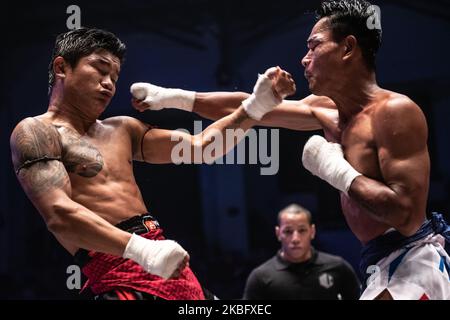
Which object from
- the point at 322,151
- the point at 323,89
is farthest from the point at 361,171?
the point at 323,89

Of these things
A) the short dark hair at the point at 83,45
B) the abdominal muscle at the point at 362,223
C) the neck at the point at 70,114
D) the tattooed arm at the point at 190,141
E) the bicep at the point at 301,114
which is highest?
the short dark hair at the point at 83,45

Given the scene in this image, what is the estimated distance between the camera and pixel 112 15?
215 inches

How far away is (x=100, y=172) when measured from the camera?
2.06 m

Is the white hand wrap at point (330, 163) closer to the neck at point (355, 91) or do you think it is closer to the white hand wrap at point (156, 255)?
the neck at point (355, 91)

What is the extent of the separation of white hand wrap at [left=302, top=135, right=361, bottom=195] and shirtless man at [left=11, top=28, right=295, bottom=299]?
241 mm

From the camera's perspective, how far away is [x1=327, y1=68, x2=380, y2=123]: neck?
217 cm

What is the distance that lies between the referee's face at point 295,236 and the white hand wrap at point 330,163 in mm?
2022

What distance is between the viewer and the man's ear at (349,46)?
2.19m

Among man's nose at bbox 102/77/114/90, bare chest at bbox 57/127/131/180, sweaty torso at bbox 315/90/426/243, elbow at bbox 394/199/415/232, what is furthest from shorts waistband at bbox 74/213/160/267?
elbow at bbox 394/199/415/232

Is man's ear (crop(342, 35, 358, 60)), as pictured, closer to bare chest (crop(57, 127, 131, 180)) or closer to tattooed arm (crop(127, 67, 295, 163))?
tattooed arm (crop(127, 67, 295, 163))

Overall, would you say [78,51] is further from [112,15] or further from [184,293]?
[112,15]

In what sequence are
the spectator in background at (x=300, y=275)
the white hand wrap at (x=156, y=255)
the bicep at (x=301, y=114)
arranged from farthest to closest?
1. the spectator in background at (x=300, y=275)
2. the bicep at (x=301, y=114)
3. the white hand wrap at (x=156, y=255)
